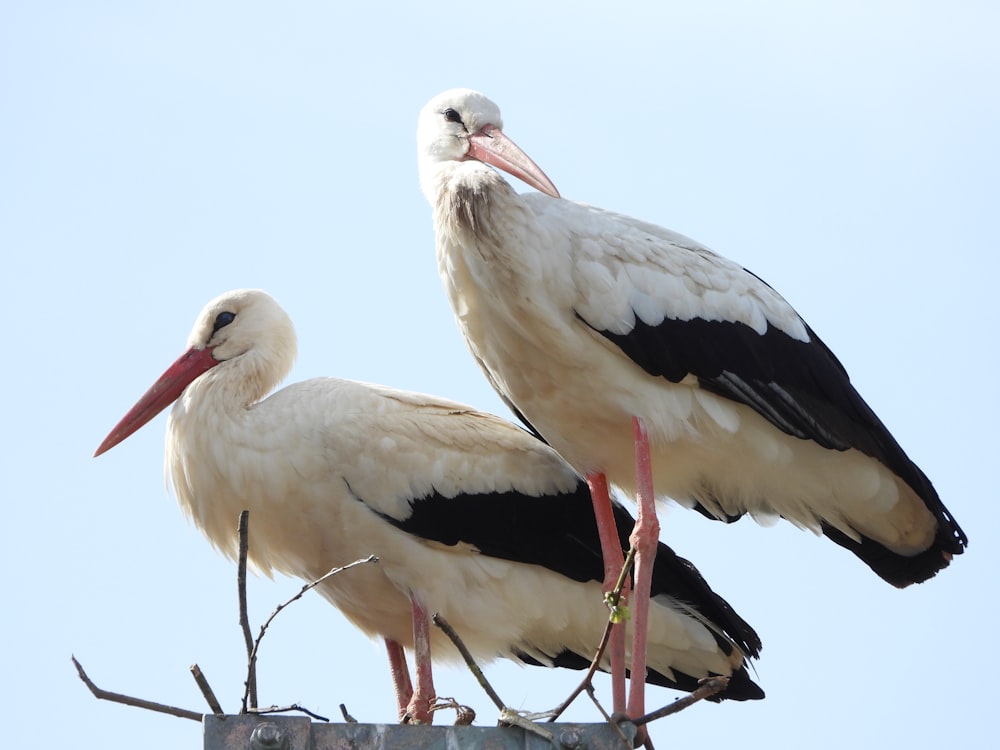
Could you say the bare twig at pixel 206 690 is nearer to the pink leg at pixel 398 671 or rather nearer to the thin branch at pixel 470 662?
the thin branch at pixel 470 662

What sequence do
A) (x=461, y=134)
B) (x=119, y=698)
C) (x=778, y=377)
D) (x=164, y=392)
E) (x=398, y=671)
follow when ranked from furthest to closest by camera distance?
(x=164, y=392), (x=398, y=671), (x=461, y=134), (x=778, y=377), (x=119, y=698)

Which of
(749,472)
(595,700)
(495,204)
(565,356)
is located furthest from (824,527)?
(595,700)

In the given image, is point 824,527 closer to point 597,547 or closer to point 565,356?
point 597,547

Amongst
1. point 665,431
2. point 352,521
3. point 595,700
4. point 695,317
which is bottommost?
point 595,700

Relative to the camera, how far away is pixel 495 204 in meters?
6.94

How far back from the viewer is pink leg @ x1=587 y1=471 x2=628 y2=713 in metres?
7.09

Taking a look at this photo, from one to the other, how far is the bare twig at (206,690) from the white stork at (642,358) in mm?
→ 1810

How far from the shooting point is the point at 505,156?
734cm

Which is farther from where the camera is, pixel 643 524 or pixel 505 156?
pixel 505 156

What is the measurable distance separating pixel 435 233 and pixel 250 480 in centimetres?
144

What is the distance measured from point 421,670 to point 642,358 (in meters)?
1.73

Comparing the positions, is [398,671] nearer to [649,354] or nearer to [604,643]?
[649,354]

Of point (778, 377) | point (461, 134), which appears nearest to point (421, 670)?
point (778, 377)

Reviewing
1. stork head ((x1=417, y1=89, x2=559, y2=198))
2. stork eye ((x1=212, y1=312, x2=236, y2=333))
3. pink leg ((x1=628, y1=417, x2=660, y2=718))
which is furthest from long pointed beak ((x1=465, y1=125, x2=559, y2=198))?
stork eye ((x1=212, y1=312, x2=236, y2=333))
